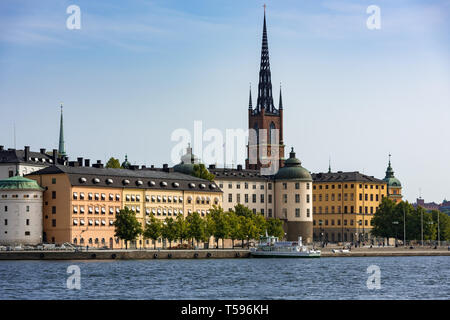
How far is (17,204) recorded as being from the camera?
126125 millimetres

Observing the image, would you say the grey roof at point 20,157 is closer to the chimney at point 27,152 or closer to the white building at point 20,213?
the chimney at point 27,152

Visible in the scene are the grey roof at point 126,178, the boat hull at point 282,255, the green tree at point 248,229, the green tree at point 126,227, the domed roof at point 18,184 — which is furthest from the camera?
the green tree at point 248,229

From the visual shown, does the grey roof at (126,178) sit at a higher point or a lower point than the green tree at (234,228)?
higher

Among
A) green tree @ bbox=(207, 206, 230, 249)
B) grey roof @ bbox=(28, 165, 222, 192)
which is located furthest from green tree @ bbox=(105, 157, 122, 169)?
green tree @ bbox=(207, 206, 230, 249)

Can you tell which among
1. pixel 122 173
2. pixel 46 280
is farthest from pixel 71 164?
pixel 46 280

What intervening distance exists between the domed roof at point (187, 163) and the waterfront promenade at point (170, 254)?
30.0 metres

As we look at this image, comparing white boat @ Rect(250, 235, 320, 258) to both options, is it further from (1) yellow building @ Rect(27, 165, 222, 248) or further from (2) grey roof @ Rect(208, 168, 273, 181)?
(2) grey roof @ Rect(208, 168, 273, 181)

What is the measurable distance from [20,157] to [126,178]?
26280mm

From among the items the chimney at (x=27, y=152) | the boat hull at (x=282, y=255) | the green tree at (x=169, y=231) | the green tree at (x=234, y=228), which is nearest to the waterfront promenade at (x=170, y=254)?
the boat hull at (x=282, y=255)

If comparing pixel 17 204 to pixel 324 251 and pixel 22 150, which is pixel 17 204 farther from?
pixel 324 251

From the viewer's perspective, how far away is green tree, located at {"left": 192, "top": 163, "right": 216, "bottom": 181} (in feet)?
527

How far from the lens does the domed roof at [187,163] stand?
166625 millimetres

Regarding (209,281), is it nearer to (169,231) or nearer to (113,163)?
(169,231)

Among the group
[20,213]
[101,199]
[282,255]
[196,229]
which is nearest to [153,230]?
[196,229]
